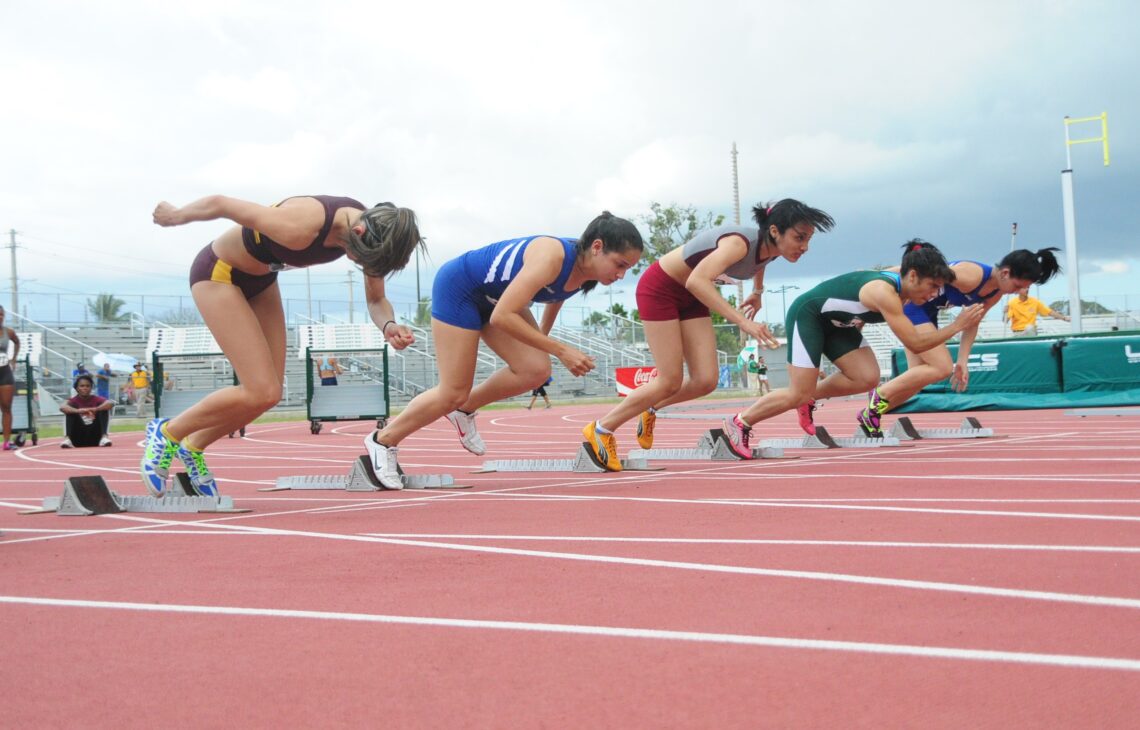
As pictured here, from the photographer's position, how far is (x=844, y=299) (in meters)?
8.18

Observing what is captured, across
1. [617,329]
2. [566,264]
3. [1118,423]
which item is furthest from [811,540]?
[617,329]

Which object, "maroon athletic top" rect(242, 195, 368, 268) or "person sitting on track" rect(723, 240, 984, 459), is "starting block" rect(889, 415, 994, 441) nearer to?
"person sitting on track" rect(723, 240, 984, 459)

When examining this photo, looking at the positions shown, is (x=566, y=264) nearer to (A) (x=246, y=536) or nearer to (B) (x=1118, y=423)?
(A) (x=246, y=536)

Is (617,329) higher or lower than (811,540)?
higher

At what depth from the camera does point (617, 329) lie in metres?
41.6

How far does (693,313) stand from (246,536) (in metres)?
3.97

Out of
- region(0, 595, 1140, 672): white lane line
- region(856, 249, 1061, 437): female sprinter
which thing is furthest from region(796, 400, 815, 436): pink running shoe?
region(0, 595, 1140, 672): white lane line

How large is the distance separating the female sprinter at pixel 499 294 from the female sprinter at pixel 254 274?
0.57 m

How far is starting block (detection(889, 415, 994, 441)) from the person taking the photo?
371 inches

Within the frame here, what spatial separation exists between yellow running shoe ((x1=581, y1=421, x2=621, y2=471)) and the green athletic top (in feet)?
7.19

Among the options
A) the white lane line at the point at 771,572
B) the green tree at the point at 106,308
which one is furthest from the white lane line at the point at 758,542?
the green tree at the point at 106,308

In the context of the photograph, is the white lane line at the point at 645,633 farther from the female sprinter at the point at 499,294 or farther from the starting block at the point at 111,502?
the female sprinter at the point at 499,294

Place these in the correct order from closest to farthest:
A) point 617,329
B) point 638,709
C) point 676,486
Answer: point 638,709, point 676,486, point 617,329

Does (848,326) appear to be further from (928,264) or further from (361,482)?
(361,482)
